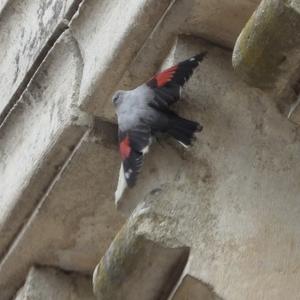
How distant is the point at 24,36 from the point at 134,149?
28.9 inches

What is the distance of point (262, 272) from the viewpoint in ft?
6.56

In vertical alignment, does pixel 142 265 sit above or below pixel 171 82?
below

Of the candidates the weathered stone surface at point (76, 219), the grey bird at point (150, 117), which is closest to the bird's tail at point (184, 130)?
the grey bird at point (150, 117)

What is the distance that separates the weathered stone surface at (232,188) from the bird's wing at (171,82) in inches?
1.0

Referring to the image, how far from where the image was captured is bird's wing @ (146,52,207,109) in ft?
7.20

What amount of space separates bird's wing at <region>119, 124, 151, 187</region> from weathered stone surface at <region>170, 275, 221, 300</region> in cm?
24

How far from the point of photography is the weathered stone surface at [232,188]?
200 cm

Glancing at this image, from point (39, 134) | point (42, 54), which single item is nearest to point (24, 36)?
point (42, 54)

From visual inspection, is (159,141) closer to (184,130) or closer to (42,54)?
(184,130)

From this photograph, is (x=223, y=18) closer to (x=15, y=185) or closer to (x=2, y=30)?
(x=15, y=185)

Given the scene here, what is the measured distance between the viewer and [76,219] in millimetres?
2598

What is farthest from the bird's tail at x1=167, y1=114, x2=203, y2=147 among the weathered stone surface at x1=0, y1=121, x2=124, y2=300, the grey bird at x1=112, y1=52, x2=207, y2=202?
the weathered stone surface at x1=0, y1=121, x2=124, y2=300

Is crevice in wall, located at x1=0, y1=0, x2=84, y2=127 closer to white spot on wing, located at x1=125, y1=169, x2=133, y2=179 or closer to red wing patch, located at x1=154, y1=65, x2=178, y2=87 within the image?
red wing patch, located at x1=154, y1=65, x2=178, y2=87

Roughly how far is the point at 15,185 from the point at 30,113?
0.16 metres
